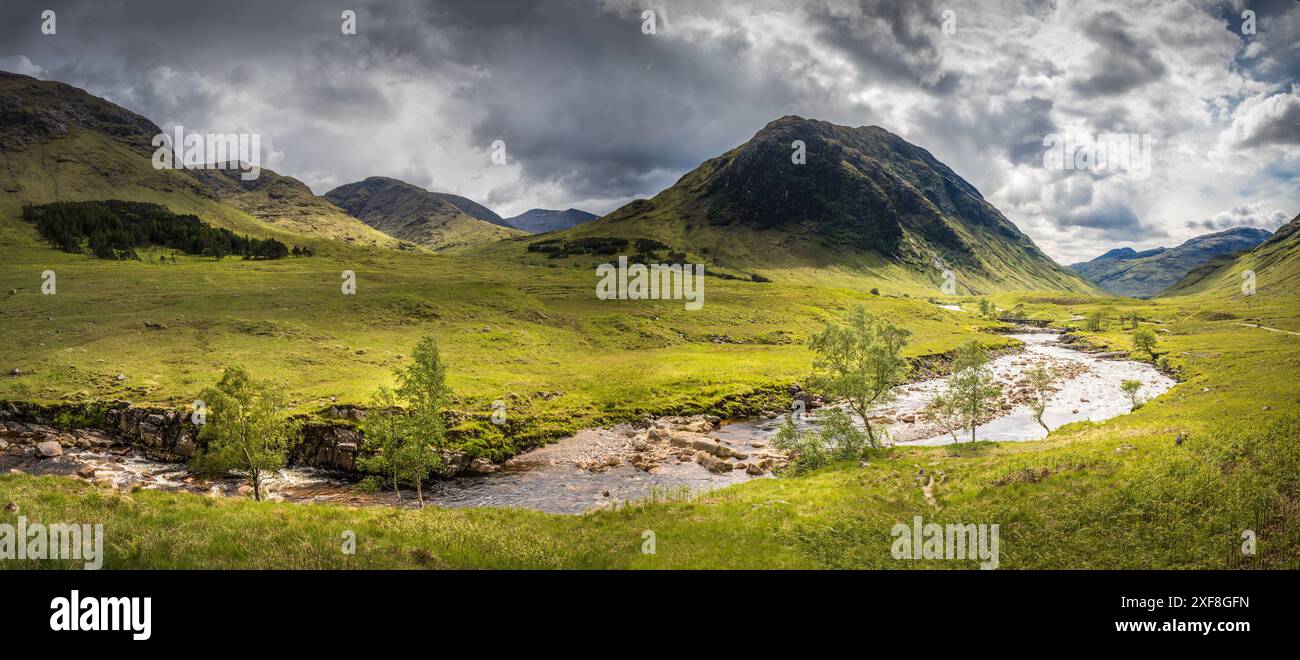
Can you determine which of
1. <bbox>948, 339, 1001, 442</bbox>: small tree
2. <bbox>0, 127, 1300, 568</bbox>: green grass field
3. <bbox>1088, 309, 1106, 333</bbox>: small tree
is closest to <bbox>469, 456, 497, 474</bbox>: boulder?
<bbox>0, 127, 1300, 568</bbox>: green grass field

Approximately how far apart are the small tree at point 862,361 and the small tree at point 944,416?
5.98 m

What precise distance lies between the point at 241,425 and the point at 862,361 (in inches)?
1835

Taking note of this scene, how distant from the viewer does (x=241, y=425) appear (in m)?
34.3

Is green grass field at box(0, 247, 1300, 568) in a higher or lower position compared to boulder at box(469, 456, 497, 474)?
higher

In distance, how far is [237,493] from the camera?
38.2 m

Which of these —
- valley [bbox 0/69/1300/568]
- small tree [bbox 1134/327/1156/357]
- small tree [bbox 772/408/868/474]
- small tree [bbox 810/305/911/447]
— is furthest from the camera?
small tree [bbox 1134/327/1156/357]

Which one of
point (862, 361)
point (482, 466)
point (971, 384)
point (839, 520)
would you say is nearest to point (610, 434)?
point (482, 466)

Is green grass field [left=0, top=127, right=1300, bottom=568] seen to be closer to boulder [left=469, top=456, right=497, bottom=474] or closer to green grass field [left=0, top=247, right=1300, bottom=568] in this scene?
green grass field [left=0, top=247, right=1300, bottom=568]

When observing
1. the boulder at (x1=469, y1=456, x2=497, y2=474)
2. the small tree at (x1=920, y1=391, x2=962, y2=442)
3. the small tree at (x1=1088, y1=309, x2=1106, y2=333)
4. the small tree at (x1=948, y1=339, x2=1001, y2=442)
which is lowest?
the boulder at (x1=469, y1=456, x2=497, y2=474)

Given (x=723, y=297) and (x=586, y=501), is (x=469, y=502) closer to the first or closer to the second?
(x=586, y=501)

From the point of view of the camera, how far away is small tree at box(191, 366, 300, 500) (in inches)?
1318

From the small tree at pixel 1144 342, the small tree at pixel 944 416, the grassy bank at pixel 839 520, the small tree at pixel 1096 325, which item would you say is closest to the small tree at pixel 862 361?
the small tree at pixel 944 416

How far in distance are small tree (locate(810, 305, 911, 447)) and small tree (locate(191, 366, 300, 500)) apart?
1608 inches

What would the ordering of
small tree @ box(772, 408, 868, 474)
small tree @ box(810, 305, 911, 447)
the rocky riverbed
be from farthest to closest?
1. small tree @ box(810, 305, 911, 447)
2. the rocky riverbed
3. small tree @ box(772, 408, 868, 474)
